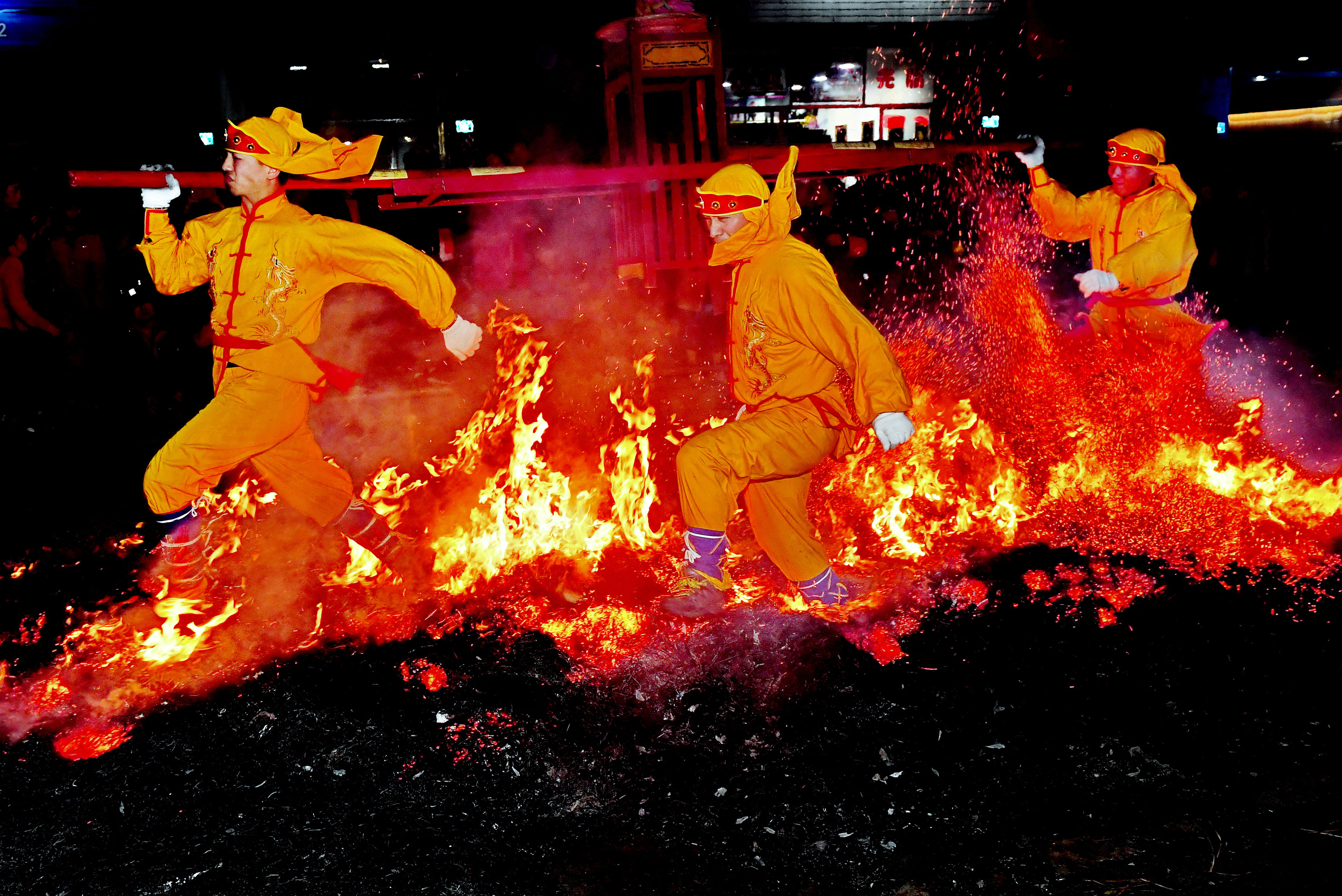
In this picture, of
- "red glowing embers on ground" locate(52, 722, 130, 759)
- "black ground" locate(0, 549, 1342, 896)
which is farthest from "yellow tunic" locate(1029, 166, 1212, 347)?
"red glowing embers on ground" locate(52, 722, 130, 759)

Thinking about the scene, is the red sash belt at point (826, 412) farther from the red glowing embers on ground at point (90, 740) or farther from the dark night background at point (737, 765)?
the red glowing embers on ground at point (90, 740)

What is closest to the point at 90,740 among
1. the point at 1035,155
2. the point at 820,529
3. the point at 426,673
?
the point at 426,673

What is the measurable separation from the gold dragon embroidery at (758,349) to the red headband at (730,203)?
0.43 m

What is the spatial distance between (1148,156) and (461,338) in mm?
4167

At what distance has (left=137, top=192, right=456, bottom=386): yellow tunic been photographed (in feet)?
13.3

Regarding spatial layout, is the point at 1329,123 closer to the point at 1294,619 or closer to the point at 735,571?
the point at 1294,619

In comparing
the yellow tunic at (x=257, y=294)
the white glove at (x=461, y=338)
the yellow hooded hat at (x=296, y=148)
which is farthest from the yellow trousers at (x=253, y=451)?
the yellow hooded hat at (x=296, y=148)

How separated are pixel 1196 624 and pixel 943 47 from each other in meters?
13.9

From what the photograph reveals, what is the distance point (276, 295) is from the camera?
4.07 m

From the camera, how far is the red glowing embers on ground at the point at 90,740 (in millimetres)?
3381

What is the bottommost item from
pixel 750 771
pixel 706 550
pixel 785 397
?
pixel 750 771

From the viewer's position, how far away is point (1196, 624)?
392cm

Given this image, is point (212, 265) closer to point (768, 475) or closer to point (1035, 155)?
point (768, 475)

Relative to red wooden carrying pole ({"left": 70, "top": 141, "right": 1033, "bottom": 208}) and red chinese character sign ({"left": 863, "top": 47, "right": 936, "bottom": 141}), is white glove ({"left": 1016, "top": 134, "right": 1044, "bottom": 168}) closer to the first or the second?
red wooden carrying pole ({"left": 70, "top": 141, "right": 1033, "bottom": 208})
